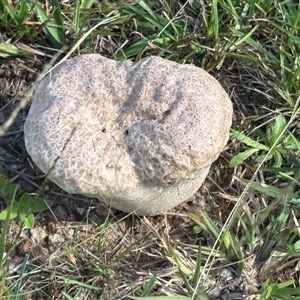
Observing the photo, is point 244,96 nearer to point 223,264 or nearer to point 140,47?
point 140,47

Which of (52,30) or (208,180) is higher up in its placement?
(52,30)

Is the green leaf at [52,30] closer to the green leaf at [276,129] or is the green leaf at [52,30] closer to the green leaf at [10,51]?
the green leaf at [10,51]

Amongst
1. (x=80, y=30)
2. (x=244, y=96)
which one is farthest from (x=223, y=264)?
(x=80, y=30)

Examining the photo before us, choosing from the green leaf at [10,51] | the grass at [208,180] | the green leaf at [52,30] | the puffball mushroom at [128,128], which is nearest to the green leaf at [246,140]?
the grass at [208,180]

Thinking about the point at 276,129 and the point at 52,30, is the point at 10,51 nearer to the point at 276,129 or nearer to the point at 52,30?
the point at 52,30

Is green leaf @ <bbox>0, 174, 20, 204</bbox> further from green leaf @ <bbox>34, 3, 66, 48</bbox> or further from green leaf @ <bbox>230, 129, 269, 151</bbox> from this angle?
green leaf @ <bbox>230, 129, 269, 151</bbox>

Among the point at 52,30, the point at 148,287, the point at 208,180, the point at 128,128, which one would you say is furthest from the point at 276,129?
the point at 52,30

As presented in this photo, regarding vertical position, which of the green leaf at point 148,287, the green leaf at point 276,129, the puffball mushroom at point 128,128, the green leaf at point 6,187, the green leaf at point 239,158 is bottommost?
the green leaf at point 148,287
